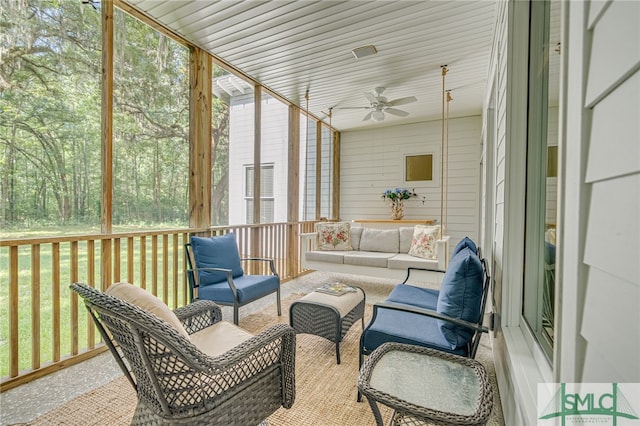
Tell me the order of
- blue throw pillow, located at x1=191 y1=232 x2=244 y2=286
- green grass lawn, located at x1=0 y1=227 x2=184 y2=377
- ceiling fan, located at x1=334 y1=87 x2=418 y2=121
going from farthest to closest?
ceiling fan, located at x1=334 y1=87 x2=418 y2=121, blue throw pillow, located at x1=191 y1=232 x2=244 y2=286, green grass lawn, located at x1=0 y1=227 x2=184 y2=377

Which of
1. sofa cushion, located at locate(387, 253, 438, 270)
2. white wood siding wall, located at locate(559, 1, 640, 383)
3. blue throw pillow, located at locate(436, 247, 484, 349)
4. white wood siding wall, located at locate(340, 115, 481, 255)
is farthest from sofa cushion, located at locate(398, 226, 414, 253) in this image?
white wood siding wall, located at locate(559, 1, 640, 383)

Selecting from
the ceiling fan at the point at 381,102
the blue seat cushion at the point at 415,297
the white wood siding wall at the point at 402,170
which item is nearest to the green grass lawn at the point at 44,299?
the blue seat cushion at the point at 415,297

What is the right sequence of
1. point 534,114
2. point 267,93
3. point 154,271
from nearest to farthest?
point 534,114, point 154,271, point 267,93

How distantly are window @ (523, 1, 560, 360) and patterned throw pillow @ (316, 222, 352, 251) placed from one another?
11.0 ft

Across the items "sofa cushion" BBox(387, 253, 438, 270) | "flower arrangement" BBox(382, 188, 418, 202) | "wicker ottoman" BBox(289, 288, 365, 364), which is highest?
"flower arrangement" BBox(382, 188, 418, 202)

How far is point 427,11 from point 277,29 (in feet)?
4.77

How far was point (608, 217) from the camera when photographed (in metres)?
0.54

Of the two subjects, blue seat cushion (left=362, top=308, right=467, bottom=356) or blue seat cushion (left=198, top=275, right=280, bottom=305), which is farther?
blue seat cushion (left=198, top=275, right=280, bottom=305)

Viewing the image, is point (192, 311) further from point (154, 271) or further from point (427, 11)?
point (427, 11)

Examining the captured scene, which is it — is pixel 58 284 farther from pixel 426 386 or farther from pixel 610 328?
pixel 610 328

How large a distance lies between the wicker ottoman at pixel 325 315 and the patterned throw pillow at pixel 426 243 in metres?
1.92

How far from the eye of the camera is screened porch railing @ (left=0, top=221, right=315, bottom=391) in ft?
6.46

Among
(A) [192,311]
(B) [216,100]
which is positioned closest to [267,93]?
(B) [216,100]

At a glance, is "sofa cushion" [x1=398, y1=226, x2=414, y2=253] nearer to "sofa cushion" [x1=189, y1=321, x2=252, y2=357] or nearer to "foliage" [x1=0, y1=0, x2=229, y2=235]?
"foliage" [x1=0, y1=0, x2=229, y2=235]
